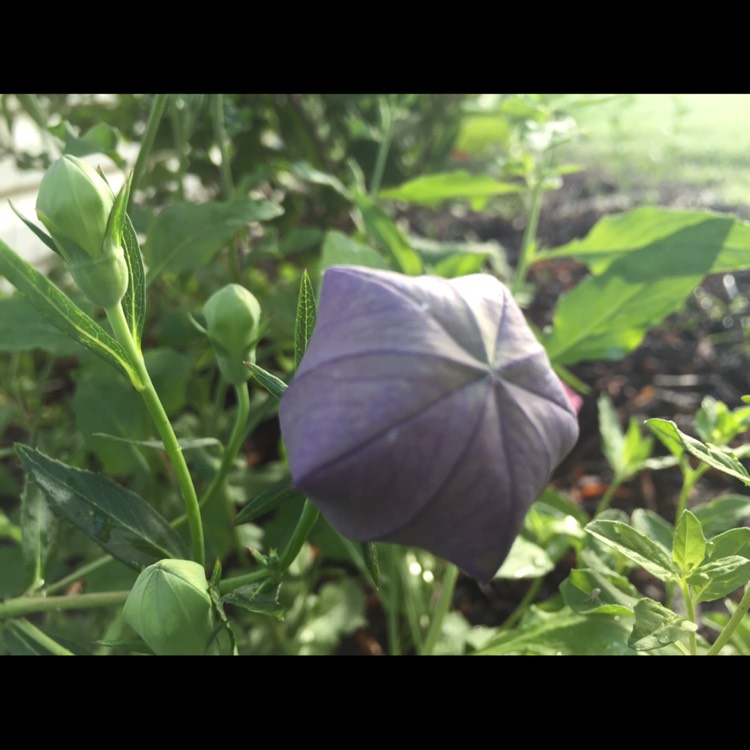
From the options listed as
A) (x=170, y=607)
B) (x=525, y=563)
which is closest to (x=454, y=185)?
(x=525, y=563)

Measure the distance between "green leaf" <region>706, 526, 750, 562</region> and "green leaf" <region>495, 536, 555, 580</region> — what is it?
221mm

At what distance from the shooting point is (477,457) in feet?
1.17

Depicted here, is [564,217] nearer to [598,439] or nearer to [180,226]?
[598,439]

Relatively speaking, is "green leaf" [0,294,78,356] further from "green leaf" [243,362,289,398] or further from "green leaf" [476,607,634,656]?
"green leaf" [476,607,634,656]

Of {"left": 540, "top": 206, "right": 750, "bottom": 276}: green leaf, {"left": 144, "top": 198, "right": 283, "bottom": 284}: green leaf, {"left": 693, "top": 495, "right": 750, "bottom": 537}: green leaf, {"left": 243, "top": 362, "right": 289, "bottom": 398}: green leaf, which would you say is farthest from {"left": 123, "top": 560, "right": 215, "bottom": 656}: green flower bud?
{"left": 540, "top": 206, "right": 750, "bottom": 276}: green leaf

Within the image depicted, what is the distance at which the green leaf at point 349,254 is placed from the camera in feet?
2.51

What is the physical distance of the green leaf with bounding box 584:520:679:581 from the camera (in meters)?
0.50

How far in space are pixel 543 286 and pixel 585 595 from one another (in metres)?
1.01

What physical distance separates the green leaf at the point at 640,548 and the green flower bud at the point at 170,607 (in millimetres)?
266

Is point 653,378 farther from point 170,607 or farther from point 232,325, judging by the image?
point 170,607

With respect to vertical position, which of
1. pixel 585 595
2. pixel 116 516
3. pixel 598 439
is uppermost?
pixel 116 516

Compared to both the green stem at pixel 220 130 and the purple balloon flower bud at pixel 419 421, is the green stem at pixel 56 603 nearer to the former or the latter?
the purple balloon flower bud at pixel 419 421

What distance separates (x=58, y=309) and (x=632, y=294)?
0.60m

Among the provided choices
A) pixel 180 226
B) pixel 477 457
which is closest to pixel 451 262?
pixel 180 226
